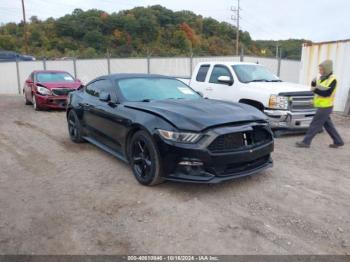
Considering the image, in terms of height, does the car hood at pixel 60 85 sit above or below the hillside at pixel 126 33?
below

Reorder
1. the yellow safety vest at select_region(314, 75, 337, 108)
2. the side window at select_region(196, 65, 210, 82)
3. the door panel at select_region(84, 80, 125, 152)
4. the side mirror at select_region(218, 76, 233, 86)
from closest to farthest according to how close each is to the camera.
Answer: the door panel at select_region(84, 80, 125, 152) → the yellow safety vest at select_region(314, 75, 337, 108) → the side mirror at select_region(218, 76, 233, 86) → the side window at select_region(196, 65, 210, 82)

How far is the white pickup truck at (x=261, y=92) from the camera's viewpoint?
24.0ft

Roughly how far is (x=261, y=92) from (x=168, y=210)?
14.8 ft

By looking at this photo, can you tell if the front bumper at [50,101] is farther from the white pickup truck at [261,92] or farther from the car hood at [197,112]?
the car hood at [197,112]

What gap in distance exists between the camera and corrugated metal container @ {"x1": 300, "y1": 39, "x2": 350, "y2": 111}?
35.1 feet

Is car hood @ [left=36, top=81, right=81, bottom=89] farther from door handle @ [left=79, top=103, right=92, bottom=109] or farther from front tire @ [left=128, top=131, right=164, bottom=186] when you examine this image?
front tire @ [left=128, top=131, right=164, bottom=186]

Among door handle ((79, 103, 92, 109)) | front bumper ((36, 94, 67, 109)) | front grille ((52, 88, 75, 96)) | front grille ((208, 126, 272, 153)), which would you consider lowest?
front bumper ((36, 94, 67, 109))

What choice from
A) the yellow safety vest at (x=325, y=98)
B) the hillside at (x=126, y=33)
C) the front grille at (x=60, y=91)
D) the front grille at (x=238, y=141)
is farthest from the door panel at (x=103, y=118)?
the hillside at (x=126, y=33)

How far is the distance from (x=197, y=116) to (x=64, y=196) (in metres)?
2.02

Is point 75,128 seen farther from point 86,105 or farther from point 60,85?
point 60,85

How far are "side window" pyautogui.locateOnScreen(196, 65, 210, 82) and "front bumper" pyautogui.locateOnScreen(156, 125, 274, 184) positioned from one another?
501 cm

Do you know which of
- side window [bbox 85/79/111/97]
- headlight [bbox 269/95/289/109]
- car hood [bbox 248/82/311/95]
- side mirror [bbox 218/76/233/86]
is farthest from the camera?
side mirror [bbox 218/76/233/86]

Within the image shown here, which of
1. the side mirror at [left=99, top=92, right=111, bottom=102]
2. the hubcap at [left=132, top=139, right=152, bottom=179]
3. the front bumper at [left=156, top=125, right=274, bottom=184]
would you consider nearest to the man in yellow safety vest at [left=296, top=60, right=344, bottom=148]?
the front bumper at [left=156, top=125, right=274, bottom=184]

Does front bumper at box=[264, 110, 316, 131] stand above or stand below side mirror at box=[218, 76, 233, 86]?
below
